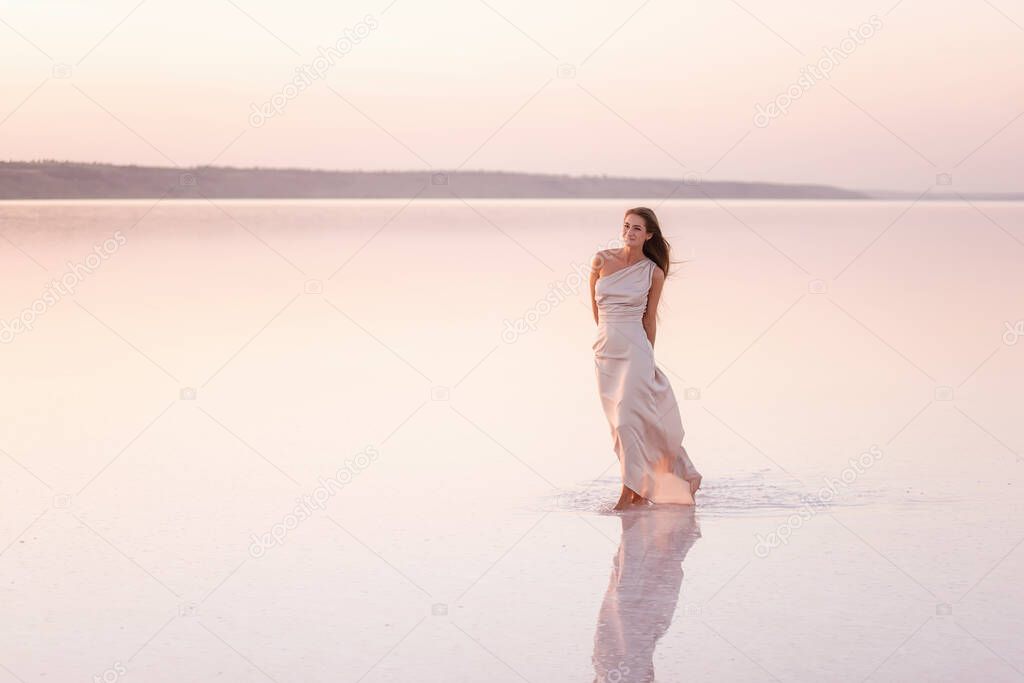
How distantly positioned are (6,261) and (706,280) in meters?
13.3

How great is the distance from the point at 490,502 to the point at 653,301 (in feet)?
5.13

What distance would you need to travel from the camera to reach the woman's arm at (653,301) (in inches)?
315

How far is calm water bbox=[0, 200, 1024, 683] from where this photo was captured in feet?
17.3

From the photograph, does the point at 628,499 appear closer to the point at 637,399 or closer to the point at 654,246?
the point at 637,399

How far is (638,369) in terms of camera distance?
313 inches

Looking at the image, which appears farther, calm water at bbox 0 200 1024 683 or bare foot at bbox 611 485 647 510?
bare foot at bbox 611 485 647 510

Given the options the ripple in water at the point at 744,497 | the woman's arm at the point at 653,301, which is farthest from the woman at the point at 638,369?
the ripple in water at the point at 744,497

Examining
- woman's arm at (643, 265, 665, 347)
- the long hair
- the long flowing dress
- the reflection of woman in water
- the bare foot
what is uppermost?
the long hair

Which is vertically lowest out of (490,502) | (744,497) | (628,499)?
(490,502)

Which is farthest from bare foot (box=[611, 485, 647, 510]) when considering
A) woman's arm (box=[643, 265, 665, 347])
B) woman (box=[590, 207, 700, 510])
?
woman's arm (box=[643, 265, 665, 347])

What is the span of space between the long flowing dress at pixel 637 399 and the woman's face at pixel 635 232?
118 mm

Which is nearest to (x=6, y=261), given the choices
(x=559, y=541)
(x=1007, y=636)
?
(x=559, y=541)

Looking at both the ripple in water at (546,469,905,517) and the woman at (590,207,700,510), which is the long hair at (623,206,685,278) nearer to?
the woman at (590,207,700,510)

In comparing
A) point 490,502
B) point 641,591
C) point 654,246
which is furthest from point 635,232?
point 641,591
